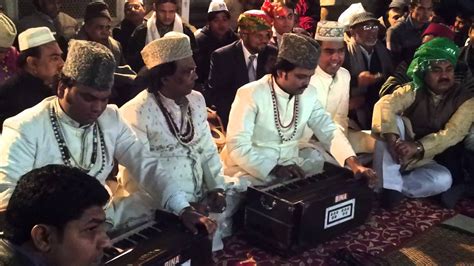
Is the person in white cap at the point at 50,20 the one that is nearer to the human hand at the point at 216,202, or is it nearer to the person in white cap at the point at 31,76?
the person in white cap at the point at 31,76

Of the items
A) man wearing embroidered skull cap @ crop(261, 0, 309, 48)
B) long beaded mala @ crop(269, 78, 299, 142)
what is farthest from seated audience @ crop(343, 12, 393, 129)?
long beaded mala @ crop(269, 78, 299, 142)

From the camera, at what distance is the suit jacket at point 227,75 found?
16.5 ft

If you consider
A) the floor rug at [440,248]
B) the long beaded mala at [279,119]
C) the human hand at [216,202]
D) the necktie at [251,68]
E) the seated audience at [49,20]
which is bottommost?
the floor rug at [440,248]

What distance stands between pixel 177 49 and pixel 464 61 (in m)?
3.07

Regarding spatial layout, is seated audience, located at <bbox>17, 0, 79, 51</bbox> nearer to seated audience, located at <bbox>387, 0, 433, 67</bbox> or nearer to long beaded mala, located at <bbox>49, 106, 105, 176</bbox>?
long beaded mala, located at <bbox>49, 106, 105, 176</bbox>

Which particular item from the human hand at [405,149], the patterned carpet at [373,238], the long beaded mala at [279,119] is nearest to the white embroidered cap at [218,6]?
the long beaded mala at [279,119]

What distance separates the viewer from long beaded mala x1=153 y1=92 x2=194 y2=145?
3479 mm

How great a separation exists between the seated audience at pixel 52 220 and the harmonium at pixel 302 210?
67.8 inches

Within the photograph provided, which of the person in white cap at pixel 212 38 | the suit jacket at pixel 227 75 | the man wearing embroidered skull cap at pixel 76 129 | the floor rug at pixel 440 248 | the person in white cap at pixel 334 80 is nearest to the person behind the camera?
the man wearing embroidered skull cap at pixel 76 129

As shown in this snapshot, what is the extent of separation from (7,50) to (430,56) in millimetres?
3154

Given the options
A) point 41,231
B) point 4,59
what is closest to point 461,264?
point 41,231

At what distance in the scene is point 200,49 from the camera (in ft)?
20.6

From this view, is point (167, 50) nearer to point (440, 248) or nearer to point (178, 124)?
point (178, 124)

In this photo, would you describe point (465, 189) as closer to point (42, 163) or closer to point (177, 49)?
point (177, 49)
